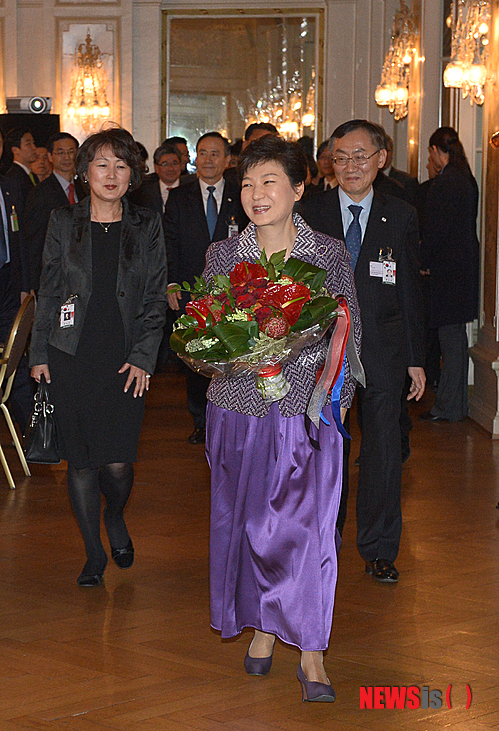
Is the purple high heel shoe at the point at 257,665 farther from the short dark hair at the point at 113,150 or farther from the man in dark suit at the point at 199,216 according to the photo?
the man in dark suit at the point at 199,216

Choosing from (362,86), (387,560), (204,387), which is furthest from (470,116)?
(387,560)

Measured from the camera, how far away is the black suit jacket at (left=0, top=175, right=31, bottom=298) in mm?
7227

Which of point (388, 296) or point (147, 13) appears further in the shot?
point (147, 13)

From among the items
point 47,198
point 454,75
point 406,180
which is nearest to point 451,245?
point 406,180

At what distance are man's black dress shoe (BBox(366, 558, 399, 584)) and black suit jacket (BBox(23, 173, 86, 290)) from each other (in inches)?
137

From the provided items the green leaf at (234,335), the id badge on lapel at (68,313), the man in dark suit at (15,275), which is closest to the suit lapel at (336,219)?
the id badge on lapel at (68,313)

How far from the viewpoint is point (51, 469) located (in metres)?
6.70

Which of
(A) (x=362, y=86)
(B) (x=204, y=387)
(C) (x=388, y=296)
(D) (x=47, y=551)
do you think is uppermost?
(A) (x=362, y=86)

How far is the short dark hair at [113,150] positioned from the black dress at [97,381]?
0.76 ft

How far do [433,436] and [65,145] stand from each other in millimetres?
3632

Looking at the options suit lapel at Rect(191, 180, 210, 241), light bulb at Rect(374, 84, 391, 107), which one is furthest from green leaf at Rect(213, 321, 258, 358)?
light bulb at Rect(374, 84, 391, 107)

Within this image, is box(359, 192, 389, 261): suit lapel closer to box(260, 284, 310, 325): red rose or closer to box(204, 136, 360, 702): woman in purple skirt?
box(204, 136, 360, 702): woman in purple skirt

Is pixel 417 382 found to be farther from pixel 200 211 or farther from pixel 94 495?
pixel 200 211

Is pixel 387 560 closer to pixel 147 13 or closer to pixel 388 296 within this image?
pixel 388 296
